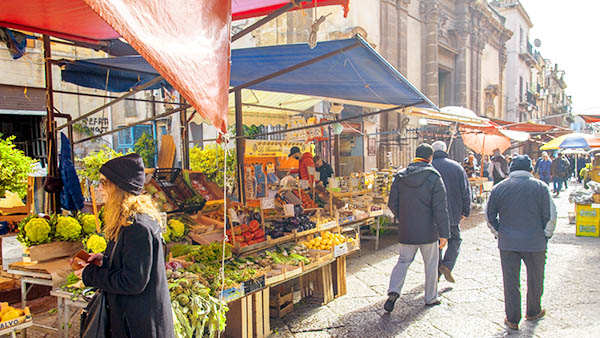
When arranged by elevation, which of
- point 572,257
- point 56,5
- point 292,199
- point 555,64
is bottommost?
point 572,257

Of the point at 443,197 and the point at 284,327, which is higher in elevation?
the point at 443,197

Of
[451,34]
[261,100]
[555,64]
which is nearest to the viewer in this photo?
[261,100]

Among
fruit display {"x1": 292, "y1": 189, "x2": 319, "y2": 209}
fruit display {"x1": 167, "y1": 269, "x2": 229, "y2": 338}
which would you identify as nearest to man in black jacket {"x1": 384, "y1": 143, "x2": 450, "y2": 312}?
fruit display {"x1": 292, "y1": 189, "x2": 319, "y2": 209}

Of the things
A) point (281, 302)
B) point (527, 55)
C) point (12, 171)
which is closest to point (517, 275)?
point (281, 302)

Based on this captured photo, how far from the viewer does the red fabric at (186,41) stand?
1312 mm

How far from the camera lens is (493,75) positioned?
24719mm

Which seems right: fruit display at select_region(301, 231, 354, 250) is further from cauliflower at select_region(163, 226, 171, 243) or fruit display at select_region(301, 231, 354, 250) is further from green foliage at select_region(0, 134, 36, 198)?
green foliage at select_region(0, 134, 36, 198)

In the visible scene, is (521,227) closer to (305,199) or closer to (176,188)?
(305,199)

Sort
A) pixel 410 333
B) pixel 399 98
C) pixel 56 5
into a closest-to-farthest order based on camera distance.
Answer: pixel 56 5 → pixel 410 333 → pixel 399 98

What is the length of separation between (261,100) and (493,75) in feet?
68.9

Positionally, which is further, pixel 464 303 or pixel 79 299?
pixel 464 303

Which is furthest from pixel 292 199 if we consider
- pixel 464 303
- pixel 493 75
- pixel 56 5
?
pixel 493 75

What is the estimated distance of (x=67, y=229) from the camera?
12.9 ft

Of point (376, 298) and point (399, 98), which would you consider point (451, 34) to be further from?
point (376, 298)
